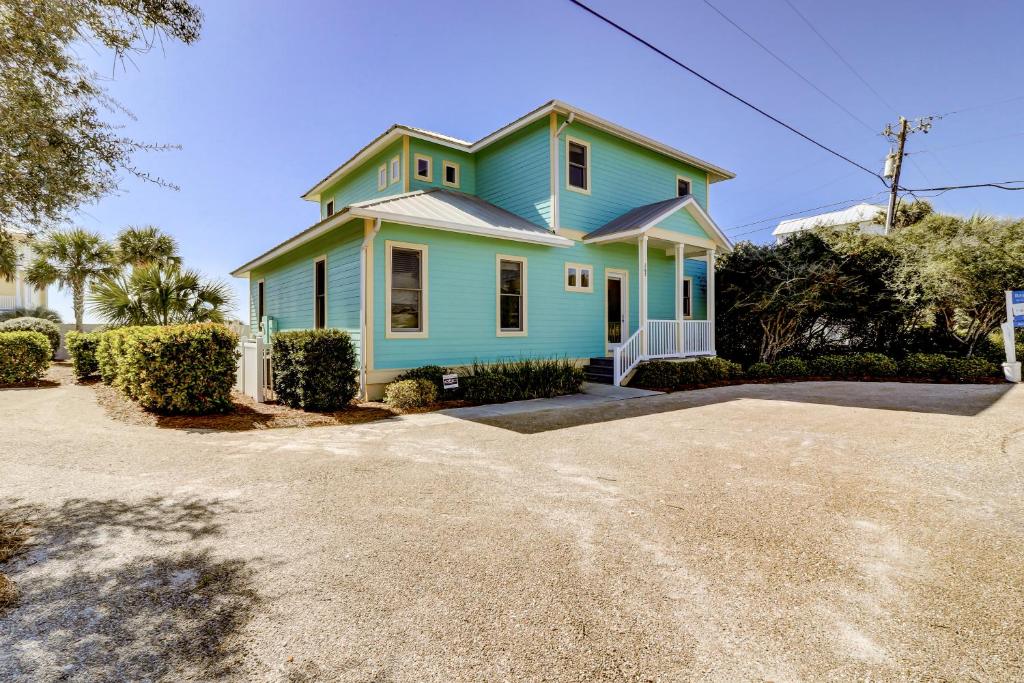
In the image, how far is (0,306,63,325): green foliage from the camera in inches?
922

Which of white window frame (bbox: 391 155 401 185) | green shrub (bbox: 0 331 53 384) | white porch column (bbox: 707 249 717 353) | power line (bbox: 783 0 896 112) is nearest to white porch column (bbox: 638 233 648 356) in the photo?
white porch column (bbox: 707 249 717 353)

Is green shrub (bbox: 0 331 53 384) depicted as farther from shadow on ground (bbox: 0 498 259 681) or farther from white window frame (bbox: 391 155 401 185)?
shadow on ground (bbox: 0 498 259 681)

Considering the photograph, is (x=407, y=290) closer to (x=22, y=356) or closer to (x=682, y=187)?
(x=22, y=356)

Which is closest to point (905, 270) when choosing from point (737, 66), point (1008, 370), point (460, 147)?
point (1008, 370)

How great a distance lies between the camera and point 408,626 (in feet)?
7.55

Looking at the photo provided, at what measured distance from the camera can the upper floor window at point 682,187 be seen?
51.8 ft

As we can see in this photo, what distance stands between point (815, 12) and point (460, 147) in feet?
31.3

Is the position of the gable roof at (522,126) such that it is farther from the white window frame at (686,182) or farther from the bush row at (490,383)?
the bush row at (490,383)

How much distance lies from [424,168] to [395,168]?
85cm

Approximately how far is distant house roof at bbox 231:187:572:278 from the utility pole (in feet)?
53.1

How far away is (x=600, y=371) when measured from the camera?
41.0 ft

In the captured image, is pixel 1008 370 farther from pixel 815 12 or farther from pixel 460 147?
pixel 460 147

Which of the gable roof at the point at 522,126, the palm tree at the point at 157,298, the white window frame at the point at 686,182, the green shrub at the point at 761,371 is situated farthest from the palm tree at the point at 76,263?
the green shrub at the point at 761,371

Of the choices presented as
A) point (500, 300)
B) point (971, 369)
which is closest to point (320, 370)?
point (500, 300)
